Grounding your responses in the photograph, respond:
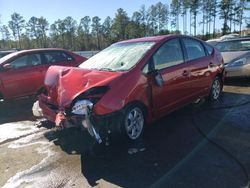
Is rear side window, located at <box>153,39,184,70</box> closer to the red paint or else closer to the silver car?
the red paint

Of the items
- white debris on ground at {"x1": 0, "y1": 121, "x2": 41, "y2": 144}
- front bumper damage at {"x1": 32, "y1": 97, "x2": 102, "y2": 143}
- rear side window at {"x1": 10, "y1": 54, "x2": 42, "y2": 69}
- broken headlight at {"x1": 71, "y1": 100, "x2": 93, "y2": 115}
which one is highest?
rear side window at {"x1": 10, "y1": 54, "x2": 42, "y2": 69}

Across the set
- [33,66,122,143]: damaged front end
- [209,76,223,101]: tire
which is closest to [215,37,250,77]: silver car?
[209,76,223,101]: tire

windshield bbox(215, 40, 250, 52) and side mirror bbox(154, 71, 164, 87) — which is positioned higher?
windshield bbox(215, 40, 250, 52)

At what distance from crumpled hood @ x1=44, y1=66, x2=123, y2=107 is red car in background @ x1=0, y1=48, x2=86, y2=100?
335 centimetres

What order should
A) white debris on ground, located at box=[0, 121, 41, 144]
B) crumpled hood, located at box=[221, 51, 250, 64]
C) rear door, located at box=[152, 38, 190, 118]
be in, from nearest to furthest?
rear door, located at box=[152, 38, 190, 118], white debris on ground, located at box=[0, 121, 41, 144], crumpled hood, located at box=[221, 51, 250, 64]

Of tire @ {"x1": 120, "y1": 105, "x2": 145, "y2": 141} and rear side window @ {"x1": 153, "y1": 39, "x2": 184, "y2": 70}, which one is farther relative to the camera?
rear side window @ {"x1": 153, "y1": 39, "x2": 184, "y2": 70}

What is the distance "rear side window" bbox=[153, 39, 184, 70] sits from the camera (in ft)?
17.2

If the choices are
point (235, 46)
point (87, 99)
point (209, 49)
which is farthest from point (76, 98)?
point (235, 46)

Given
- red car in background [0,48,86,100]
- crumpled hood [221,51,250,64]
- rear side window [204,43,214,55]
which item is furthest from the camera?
crumpled hood [221,51,250,64]

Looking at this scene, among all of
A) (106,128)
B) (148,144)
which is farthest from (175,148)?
(106,128)

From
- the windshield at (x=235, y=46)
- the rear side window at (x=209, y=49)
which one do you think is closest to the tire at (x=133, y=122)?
the rear side window at (x=209, y=49)

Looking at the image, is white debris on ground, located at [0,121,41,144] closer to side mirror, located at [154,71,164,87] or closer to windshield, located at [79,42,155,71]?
windshield, located at [79,42,155,71]

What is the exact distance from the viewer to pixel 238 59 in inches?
375

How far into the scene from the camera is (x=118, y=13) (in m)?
71.7
